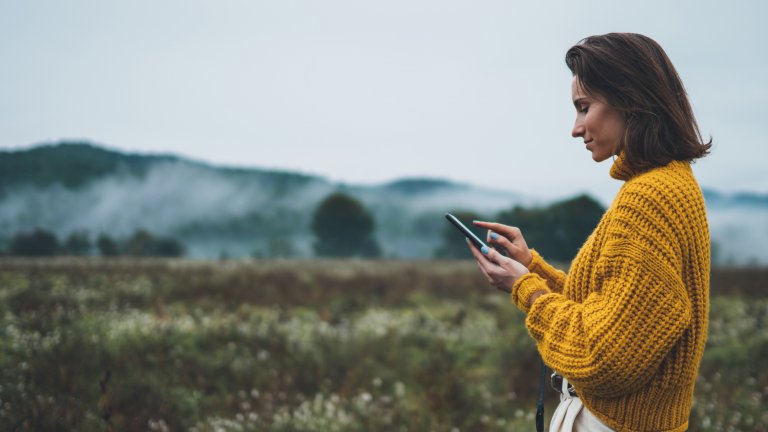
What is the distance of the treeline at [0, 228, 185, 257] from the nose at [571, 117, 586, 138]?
1607 inches

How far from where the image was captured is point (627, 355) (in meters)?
1.57

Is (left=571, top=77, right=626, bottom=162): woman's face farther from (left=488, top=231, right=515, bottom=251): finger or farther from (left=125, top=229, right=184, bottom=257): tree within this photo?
(left=125, top=229, right=184, bottom=257): tree

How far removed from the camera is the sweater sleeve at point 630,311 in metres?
1.57

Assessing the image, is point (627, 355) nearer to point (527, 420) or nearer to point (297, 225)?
point (527, 420)

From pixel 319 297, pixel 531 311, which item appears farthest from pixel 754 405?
pixel 319 297

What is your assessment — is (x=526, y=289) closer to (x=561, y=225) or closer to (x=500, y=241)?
(x=500, y=241)

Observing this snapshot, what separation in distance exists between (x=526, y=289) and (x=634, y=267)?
38cm

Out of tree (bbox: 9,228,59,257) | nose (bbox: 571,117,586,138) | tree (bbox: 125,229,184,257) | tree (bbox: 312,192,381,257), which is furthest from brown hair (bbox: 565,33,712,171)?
tree (bbox: 312,192,381,257)

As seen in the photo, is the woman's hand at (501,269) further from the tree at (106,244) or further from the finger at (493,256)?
the tree at (106,244)

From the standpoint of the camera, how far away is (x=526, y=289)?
1.85m

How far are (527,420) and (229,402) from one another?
317 centimetres

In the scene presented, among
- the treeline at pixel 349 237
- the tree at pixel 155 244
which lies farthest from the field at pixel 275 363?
the tree at pixel 155 244

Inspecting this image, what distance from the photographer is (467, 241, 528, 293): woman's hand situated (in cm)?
195

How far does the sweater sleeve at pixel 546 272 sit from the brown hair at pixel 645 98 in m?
0.74
